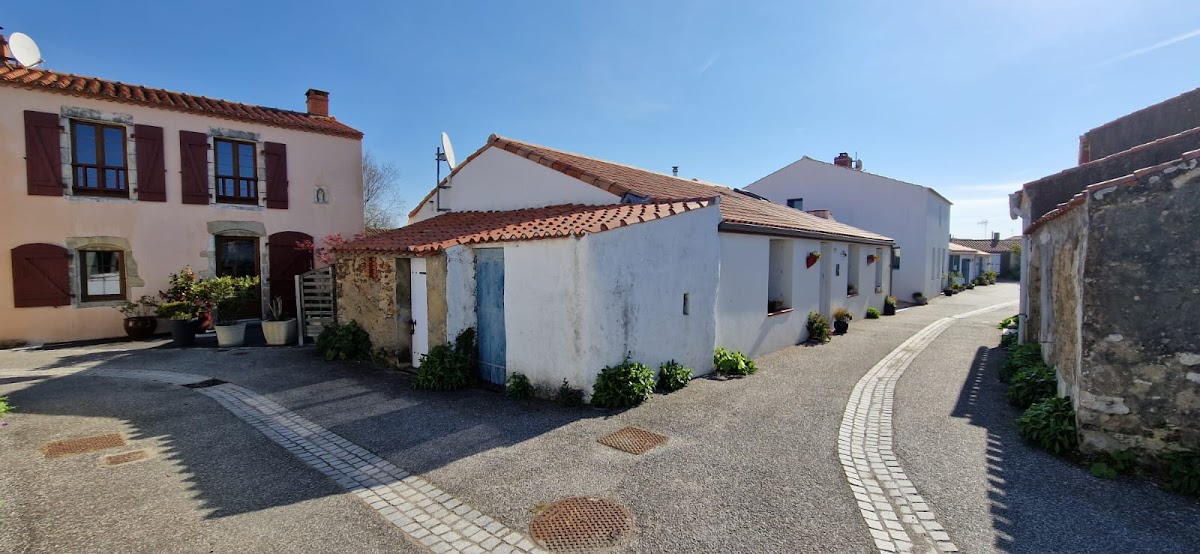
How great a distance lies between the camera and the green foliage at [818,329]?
11.9 metres

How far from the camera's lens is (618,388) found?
21.4ft

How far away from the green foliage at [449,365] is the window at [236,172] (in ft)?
31.6

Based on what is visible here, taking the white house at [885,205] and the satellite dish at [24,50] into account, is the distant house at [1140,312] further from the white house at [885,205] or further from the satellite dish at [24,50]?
the satellite dish at [24,50]

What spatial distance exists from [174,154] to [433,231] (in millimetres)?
8162

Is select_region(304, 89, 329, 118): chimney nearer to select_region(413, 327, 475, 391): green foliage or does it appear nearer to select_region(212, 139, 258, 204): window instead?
select_region(212, 139, 258, 204): window

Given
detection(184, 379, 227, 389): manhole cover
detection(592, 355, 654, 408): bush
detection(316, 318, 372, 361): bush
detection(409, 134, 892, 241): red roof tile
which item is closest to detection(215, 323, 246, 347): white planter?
detection(316, 318, 372, 361): bush

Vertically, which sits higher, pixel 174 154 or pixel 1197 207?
pixel 174 154

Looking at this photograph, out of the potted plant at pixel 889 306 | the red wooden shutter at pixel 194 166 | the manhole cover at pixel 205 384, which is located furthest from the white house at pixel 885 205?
the manhole cover at pixel 205 384

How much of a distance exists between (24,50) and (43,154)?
2.59 metres

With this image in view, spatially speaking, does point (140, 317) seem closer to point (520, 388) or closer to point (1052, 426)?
point (520, 388)

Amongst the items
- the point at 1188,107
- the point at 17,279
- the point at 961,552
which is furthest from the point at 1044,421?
the point at 17,279

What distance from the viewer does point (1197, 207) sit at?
4.25 meters

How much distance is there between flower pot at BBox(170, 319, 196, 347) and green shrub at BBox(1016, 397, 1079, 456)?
582 inches

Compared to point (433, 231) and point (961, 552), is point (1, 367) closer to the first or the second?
point (433, 231)
